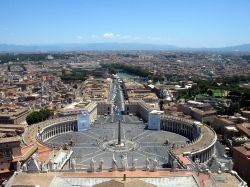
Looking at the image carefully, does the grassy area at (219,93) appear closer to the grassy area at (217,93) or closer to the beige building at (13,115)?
the grassy area at (217,93)

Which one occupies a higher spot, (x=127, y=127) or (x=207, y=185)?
(x=207, y=185)

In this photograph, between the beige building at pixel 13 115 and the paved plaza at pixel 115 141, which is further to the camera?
the beige building at pixel 13 115

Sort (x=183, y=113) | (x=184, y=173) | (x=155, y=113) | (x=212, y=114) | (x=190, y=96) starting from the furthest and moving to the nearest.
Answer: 1. (x=190, y=96)
2. (x=183, y=113)
3. (x=212, y=114)
4. (x=155, y=113)
5. (x=184, y=173)

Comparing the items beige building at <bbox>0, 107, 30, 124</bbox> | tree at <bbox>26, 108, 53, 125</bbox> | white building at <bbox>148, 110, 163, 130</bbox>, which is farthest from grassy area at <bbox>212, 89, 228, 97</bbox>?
beige building at <bbox>0, 107, 30, 124</bbox>

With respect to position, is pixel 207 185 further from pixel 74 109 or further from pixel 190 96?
pixel 190 96

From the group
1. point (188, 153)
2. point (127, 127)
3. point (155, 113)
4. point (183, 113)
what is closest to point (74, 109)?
point (127, 127)

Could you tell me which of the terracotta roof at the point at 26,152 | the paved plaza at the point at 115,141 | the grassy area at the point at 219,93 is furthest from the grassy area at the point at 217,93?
the terracotta roof at the point at 26,152

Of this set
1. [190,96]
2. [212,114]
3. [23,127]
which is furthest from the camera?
[190,96]

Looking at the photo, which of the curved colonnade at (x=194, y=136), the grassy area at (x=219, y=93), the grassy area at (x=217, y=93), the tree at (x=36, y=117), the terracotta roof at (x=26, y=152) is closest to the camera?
the terracotta roof at (x=26, y=152)
